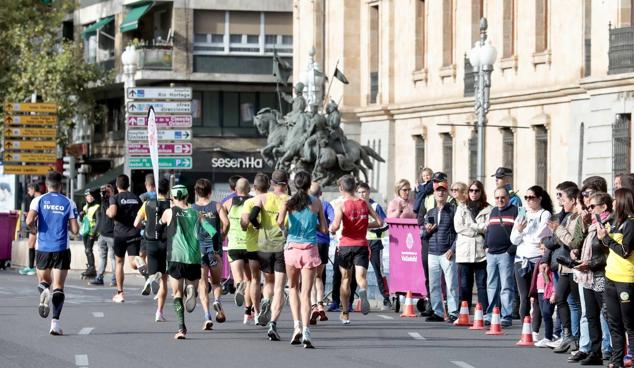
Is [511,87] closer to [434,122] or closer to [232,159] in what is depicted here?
[434,122]

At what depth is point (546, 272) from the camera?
1914 centimetres

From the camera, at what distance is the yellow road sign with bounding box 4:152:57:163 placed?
162 feet

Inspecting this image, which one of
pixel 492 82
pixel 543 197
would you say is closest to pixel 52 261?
pixel 543 197

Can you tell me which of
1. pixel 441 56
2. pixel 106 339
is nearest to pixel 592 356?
pixel 106 339

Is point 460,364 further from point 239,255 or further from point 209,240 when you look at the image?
point 209,240

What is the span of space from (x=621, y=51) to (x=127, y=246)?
531 inches

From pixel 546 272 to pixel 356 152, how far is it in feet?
73.5

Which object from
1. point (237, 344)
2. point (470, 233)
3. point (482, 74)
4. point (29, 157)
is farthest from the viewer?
point (29, 157)

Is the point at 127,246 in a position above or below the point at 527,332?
above

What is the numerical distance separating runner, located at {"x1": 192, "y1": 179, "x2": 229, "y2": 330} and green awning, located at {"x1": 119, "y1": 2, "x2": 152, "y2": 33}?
149 ft

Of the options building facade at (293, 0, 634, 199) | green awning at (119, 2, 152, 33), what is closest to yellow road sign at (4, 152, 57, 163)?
building facade at (293, 0, 634, 199)

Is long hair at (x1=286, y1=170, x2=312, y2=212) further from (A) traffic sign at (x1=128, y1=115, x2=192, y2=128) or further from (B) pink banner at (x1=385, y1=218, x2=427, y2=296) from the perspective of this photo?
(A) traffic sign at (x1=128, y1=115, x2=192, y2=128)

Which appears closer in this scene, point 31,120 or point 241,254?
point 241,254

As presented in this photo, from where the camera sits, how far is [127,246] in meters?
26.9
